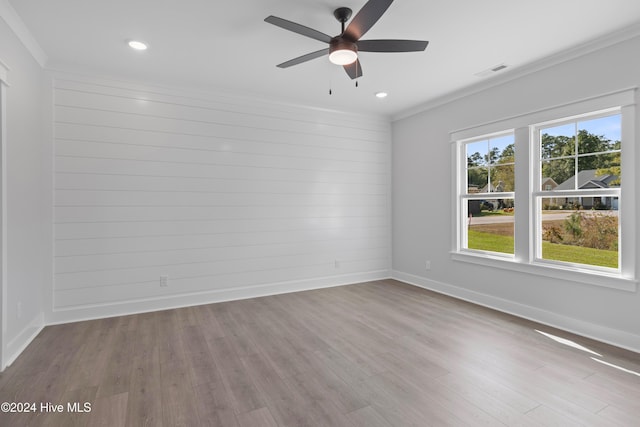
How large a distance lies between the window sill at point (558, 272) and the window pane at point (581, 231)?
0.56 ft

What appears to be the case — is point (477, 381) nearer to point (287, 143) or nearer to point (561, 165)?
point (561, 165)

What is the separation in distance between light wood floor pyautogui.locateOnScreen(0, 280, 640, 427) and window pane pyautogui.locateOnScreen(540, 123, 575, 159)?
6.32ft

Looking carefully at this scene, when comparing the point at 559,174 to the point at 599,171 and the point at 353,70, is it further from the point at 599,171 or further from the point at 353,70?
the point at 353,70

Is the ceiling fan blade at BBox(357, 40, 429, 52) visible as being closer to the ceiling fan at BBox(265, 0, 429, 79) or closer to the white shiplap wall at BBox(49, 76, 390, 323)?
the ceiling fan at BBox(265, 0, 429, 79)

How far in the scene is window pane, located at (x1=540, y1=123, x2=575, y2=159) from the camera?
3395mm

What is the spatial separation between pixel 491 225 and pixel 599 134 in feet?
5.15

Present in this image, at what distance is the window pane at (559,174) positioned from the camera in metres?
3.39

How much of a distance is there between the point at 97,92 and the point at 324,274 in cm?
393

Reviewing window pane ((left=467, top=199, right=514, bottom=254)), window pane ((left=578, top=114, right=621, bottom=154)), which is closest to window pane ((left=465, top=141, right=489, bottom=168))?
window pane ((left=467, top=199, right=514, bottom=254))

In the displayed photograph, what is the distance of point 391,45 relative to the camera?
251cm

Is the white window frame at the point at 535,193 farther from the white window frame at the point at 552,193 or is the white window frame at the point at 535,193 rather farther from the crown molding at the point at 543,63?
the crown molding at the point at 543,63

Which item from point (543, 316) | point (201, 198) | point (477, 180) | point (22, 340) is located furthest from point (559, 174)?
point (22, 340)

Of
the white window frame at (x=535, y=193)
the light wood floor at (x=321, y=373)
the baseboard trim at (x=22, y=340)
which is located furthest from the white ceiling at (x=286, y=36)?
the light wood floor at (x=321, y=373)

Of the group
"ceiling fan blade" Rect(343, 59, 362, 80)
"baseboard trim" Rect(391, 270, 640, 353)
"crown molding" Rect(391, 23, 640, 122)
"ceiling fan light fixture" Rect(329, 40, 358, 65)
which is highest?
"crown molding" Rect(391, 23, 640, 122)
